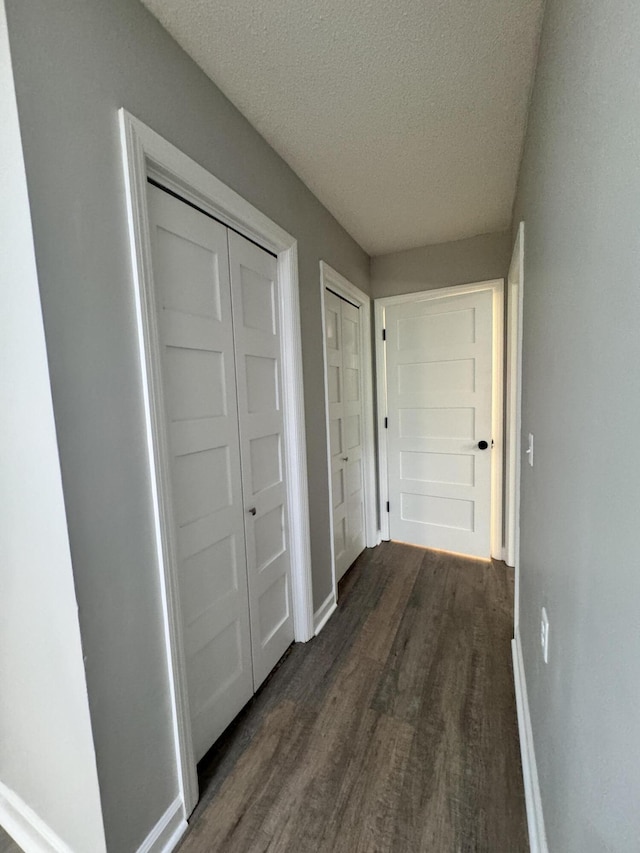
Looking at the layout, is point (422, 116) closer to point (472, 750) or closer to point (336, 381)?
point (336, 381)

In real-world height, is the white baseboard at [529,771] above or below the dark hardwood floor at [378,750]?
above

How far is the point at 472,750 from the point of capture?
1.39 meters

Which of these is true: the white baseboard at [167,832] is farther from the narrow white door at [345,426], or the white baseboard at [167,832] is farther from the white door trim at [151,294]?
the narrow white door at [345,426]

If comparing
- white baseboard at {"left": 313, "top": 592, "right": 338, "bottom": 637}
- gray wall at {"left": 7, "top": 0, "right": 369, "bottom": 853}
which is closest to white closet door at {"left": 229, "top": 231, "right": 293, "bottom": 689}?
white baseboard at {"left": 313, "top": 592, "right": 338, "bottom": 637}

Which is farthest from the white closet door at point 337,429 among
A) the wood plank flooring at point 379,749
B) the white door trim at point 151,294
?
the white door trim at point 151,294

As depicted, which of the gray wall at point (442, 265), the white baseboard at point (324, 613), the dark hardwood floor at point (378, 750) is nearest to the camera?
the dark hardwood floor at point (378, 750)

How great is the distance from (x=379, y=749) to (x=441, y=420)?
218 cm

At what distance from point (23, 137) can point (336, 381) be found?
1952 mm

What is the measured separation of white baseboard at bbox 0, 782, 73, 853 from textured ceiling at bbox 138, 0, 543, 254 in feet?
8.17

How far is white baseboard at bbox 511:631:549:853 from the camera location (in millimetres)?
1047

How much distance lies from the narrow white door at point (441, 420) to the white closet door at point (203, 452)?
1927 millimetres

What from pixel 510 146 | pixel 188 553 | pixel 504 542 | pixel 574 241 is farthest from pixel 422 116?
pixel 504 542

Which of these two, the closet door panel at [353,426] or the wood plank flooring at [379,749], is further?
the closet door panel at [353,426]

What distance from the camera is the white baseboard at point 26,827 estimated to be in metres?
1.08
